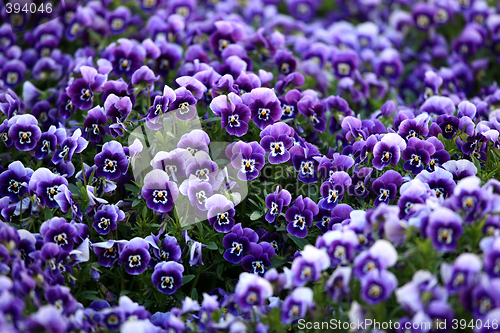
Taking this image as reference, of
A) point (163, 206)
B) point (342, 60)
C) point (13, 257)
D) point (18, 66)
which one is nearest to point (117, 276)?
point (163, 206)

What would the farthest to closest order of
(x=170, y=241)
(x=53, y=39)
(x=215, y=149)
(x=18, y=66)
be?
(x=53, y=39), (x=18, y=66), (x=215, y=149), (x=170, y=241)

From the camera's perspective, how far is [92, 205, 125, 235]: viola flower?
109 inches

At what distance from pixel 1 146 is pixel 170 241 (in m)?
1.53

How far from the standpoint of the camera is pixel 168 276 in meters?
2.74

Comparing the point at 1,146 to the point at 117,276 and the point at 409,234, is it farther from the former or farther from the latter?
the point at 409,234

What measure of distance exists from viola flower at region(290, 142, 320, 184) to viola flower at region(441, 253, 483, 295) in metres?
1.17

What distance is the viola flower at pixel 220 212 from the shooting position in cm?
275

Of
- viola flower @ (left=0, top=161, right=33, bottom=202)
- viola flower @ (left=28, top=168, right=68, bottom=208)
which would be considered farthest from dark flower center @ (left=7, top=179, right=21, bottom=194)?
viola flower @ (left=28, top=168, right=68, bottom=208)

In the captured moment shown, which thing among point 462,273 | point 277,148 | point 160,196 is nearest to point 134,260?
point 160,196

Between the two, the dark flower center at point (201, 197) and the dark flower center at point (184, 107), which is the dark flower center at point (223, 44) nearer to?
the dark flower center at point (184, 107)

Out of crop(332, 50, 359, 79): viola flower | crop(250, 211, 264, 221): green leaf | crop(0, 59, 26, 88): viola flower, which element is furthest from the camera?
crop(332, 50, 359, 79): viola flower

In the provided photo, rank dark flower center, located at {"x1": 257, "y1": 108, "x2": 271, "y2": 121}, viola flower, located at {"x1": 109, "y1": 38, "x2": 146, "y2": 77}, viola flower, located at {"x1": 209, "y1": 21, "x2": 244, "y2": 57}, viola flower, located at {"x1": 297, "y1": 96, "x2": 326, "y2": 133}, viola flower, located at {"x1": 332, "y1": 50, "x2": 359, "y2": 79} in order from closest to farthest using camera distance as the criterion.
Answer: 1. dark flower center, located at {"x1": 257, "y1": 108, "x2": 271, "y2": 121}
2. viola flower, located at {"x1": 297, "y1": 96, "x2": 326, "y2": 133}
3. viola flower, located at {"x1": 109, "y1": 38, "x2": 146, "y2": 77}
4. viola flower, located at {"x1": 209, "y1": 21, "x2": 244, "y2": 57}
5. viola flower, located at {"x1": 332, "y1": 50, "x2": 359, "y2": 79}

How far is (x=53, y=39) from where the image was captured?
437 cm

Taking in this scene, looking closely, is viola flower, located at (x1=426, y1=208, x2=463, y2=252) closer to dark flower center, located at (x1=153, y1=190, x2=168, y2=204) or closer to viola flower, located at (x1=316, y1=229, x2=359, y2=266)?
viola flower, located at (x1=316, y1=229, x2=359, y2=266)
